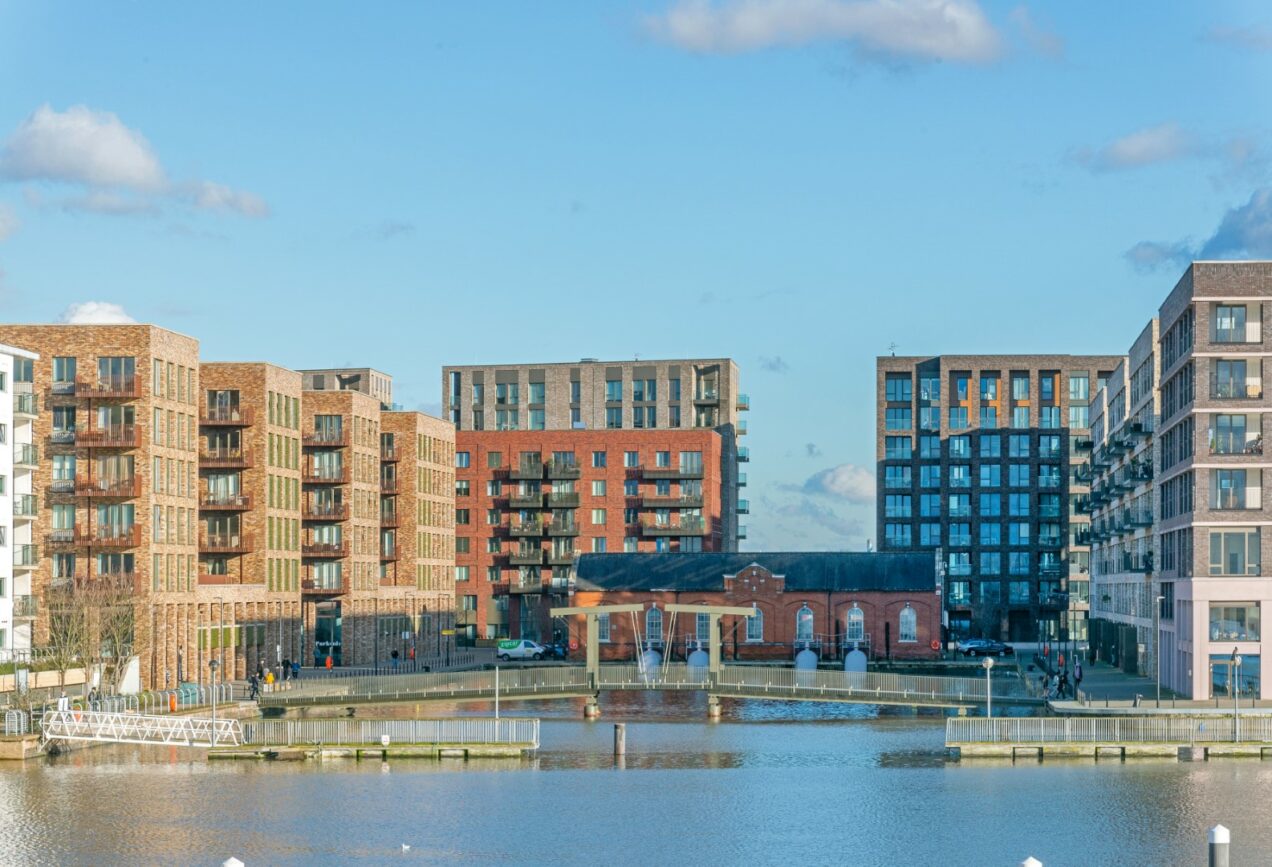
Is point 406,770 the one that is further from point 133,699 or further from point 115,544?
point 115,544

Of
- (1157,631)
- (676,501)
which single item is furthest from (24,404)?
(676,501)

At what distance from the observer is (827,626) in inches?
4998

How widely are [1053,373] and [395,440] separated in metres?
69.2

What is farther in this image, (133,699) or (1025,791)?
(133,699)

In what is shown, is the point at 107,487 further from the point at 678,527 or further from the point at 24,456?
the point at 678,527

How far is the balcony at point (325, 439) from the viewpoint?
12900cm

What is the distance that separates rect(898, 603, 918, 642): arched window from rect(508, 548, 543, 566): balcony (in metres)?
47.3

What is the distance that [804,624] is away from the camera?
5000 inches

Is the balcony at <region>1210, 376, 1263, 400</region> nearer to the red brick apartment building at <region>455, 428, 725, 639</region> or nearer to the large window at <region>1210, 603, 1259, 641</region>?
the large window at <region>1210, 603, 1259, 641</region>

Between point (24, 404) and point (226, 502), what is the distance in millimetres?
16876

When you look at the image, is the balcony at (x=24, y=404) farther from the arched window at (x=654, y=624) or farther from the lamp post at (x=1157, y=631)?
the lamp post at (x=1157, y=631)

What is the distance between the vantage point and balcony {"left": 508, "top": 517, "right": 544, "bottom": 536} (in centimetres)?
16638

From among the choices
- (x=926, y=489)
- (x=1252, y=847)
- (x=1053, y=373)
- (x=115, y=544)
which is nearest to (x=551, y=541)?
(x=926, y=489)

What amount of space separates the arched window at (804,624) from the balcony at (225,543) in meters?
35.1
